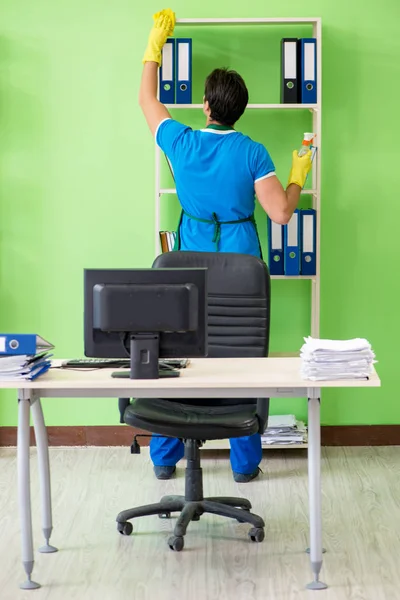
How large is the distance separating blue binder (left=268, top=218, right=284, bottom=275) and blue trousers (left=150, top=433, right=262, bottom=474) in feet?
2.57

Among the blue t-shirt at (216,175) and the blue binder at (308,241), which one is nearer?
the blue t-shirt at (216,175)

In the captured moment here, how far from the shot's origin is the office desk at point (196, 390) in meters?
3.09

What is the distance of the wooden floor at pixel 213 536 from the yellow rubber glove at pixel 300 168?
1.33 m

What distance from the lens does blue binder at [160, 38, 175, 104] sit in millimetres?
4559

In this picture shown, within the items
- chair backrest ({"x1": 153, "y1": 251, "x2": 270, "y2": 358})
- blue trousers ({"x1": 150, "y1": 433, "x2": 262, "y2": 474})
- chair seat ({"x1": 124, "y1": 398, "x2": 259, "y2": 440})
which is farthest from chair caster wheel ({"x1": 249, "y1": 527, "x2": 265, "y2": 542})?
blue trousers ({"x1": 150, "y1": 433, "x2": 262, "y2": 474})

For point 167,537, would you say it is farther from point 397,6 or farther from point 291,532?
point 397,6

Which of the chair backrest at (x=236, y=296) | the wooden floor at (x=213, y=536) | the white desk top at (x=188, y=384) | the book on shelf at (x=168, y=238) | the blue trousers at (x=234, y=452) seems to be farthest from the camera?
the book on shelf at (x=168, y=238)

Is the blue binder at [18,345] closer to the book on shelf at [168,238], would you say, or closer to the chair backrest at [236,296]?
the chair backrest at [236,296]

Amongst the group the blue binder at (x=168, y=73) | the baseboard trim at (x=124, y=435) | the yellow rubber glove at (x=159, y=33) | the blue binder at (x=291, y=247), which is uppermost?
the yellow rubber glove at (x=159, y=33)

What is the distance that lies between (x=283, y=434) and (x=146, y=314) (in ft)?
5.88

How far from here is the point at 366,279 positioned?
4.93 metres

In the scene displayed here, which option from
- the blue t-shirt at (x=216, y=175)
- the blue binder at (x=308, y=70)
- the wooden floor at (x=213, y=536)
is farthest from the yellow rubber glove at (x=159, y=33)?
the wooden floor at (x=213, y=536)

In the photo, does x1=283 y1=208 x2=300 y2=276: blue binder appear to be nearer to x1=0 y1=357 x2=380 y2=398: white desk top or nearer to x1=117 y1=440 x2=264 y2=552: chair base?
x1=117 y1=440 x2=264 y2=552: chair base

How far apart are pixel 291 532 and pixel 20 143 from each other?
2.31 m
